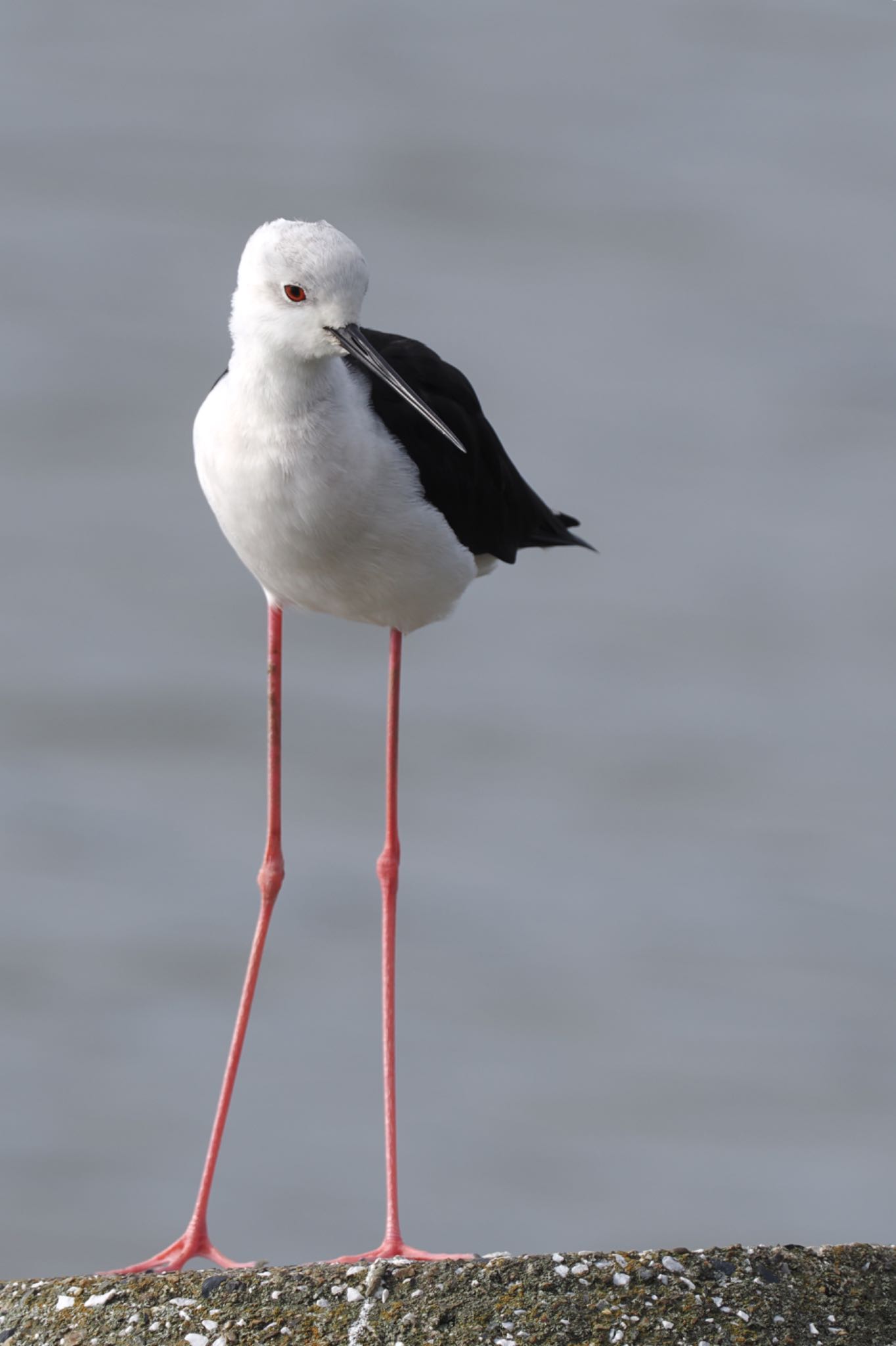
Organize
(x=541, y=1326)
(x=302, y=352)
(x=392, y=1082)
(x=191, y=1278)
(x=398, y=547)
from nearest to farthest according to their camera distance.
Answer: (x=541, y=1326) → (x=191, y=1278) → (x=302, y=352) → (x=398, y=547) → (x=392, y=1082)

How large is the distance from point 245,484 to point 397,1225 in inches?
88.7

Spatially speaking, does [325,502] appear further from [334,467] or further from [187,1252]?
[187,1252]

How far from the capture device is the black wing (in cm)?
578

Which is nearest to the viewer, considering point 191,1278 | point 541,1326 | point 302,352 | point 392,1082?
point 541,1326

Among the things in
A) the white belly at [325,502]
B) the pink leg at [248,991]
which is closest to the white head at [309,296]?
the white belly at [325,502]

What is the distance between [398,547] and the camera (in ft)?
18.7

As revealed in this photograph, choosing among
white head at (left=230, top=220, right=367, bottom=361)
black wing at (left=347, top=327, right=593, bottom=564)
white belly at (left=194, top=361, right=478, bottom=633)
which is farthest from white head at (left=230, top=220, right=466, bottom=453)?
black wing at (left=347, top=327, right=593, bottom=564)

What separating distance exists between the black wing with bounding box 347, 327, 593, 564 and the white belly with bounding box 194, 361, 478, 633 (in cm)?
10

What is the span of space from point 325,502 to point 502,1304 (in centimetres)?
224

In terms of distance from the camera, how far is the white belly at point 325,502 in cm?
543

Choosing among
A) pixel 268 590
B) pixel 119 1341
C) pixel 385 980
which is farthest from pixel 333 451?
pixel 119 1341

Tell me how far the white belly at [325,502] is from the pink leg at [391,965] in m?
0.48

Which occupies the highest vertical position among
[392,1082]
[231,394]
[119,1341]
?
[231,394]

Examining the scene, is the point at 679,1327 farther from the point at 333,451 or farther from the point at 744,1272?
the point at 333,451
